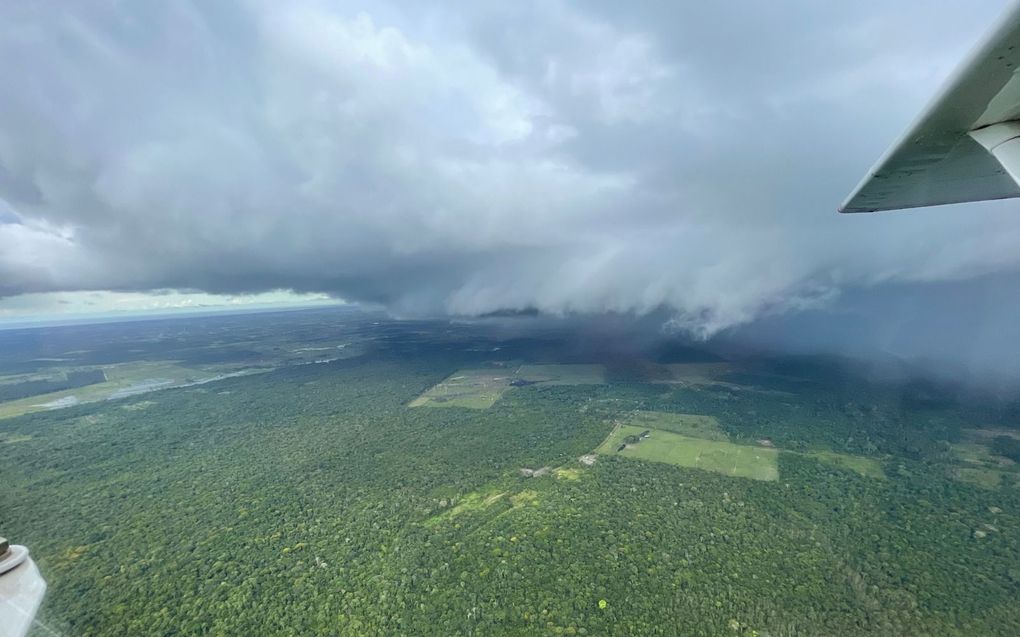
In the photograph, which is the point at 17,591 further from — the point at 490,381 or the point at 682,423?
the point at 490,381

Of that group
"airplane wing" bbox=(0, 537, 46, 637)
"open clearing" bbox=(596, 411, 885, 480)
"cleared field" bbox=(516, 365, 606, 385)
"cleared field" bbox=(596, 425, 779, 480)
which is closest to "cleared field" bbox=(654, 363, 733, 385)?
"cleared field" bbox=(516, 365, 606, 385)

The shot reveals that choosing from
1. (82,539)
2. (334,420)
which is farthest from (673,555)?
(334,420)

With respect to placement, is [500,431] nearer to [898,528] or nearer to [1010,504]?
[898,528]

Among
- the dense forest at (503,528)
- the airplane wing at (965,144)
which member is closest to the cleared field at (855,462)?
the dense forest at (503,528)

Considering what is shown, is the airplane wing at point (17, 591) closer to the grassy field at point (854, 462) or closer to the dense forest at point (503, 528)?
the dense forest at point (503, 528)

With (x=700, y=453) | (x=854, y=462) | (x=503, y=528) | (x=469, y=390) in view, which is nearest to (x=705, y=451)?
(x=700, y=453)
